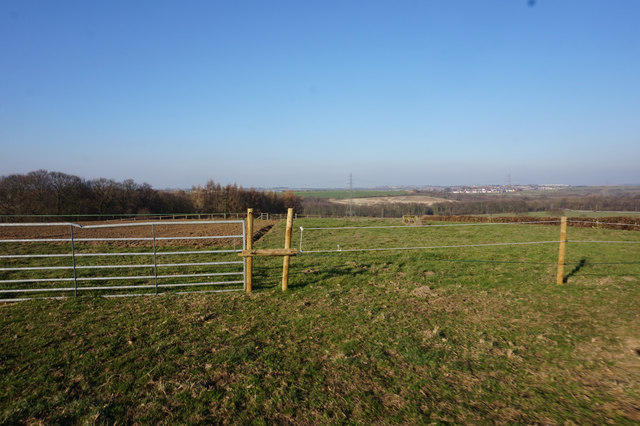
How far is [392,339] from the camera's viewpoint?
4727 mm

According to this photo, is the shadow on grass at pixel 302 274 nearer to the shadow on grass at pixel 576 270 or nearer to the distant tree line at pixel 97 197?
the shadow on grass at pixel 576 270

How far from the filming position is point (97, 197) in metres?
44.4

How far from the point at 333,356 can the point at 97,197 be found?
170ft

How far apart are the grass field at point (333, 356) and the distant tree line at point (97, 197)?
43.1 metres

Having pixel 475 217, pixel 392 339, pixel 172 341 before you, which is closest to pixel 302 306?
pixel 392 339

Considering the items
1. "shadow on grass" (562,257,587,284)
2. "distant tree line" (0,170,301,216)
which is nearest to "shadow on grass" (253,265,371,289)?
"shadow on grass" (562,257,587,284)

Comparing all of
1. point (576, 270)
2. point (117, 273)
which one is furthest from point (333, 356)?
point (576, 270)

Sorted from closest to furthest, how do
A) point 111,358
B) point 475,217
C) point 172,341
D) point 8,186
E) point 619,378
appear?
point 619,378
point 111,358
point 172,341
point 475,217
point 8,186

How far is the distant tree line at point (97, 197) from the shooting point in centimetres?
3788

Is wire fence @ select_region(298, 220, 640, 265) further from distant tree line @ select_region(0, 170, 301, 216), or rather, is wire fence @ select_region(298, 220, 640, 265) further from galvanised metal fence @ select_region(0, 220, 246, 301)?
distant tree line @ select_region(0, 170, 301, 216)

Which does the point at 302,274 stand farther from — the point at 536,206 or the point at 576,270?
the point at 536,206

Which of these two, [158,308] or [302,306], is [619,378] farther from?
[158,308]

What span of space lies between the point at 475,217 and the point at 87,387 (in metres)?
32.4

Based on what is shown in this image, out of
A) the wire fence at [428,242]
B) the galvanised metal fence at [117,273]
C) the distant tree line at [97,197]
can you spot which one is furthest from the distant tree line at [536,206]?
the galvanised metal fence at [117,273]
